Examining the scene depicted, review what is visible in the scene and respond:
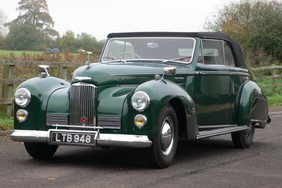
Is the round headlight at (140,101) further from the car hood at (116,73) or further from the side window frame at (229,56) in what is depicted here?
the side window frame at (229,56)

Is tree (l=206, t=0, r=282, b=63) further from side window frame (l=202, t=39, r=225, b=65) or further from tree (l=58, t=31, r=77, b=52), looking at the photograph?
side window frame (l=202, t=39, r=225, b=65)

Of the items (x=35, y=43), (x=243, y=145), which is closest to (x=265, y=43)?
(x=35, y=43)

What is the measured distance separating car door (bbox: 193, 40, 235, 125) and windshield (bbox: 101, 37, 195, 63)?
24 cm

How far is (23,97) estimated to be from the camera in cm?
787

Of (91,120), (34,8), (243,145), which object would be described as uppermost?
(34,8)

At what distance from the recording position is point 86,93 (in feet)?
24.8

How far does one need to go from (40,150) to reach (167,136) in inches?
68.7

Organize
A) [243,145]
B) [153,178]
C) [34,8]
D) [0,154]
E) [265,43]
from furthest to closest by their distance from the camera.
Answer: [34,8]
[265,43]
[243,145]
[0,154]
[153,178]

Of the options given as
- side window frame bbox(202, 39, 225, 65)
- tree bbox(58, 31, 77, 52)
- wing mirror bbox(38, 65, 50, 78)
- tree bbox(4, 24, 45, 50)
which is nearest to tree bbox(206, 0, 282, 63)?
tree bbox(58, 31, 77, 52)

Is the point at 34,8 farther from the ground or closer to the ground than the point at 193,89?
farther from the ground

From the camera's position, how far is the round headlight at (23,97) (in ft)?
25.7

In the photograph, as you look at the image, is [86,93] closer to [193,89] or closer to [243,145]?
[193,89]

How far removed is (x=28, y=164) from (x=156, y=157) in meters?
1.63

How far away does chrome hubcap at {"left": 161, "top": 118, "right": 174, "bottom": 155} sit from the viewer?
7500 mm
